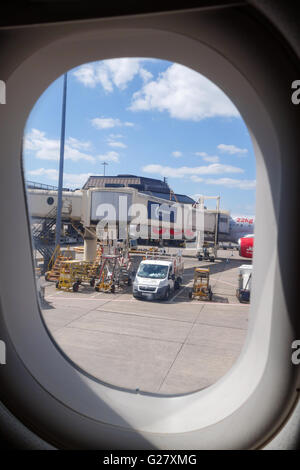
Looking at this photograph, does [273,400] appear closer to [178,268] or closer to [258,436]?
[258,436]

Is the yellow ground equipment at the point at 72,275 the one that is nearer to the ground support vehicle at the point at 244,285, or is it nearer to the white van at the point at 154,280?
the white van at the point at 154,280

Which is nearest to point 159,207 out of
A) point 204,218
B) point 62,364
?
point 204,218

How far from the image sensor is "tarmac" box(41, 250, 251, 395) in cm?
538

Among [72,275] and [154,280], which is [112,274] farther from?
[154,280]

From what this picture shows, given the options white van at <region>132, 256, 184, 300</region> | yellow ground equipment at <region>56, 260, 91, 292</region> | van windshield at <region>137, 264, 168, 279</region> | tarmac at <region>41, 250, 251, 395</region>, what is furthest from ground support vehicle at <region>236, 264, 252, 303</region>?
yellow ground equipment at <region>56, 260, 91, 292</region>

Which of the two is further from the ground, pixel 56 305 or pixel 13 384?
pixel 13 384

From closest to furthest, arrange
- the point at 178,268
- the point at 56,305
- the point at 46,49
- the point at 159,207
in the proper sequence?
1. the point at 46,49
2. the point at 56,305
3. the point at 178,268
4. the point at 159,207

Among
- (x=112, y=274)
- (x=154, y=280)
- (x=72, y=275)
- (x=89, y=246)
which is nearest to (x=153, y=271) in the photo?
(x=154, y=280)

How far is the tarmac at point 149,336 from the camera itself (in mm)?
5375

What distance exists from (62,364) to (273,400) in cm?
172

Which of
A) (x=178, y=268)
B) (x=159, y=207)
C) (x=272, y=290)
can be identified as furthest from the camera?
(x=159, y=207)

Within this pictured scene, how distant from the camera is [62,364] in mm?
2611

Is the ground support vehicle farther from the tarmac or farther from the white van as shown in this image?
the white van

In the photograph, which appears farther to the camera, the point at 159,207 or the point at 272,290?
the point at 159,207
